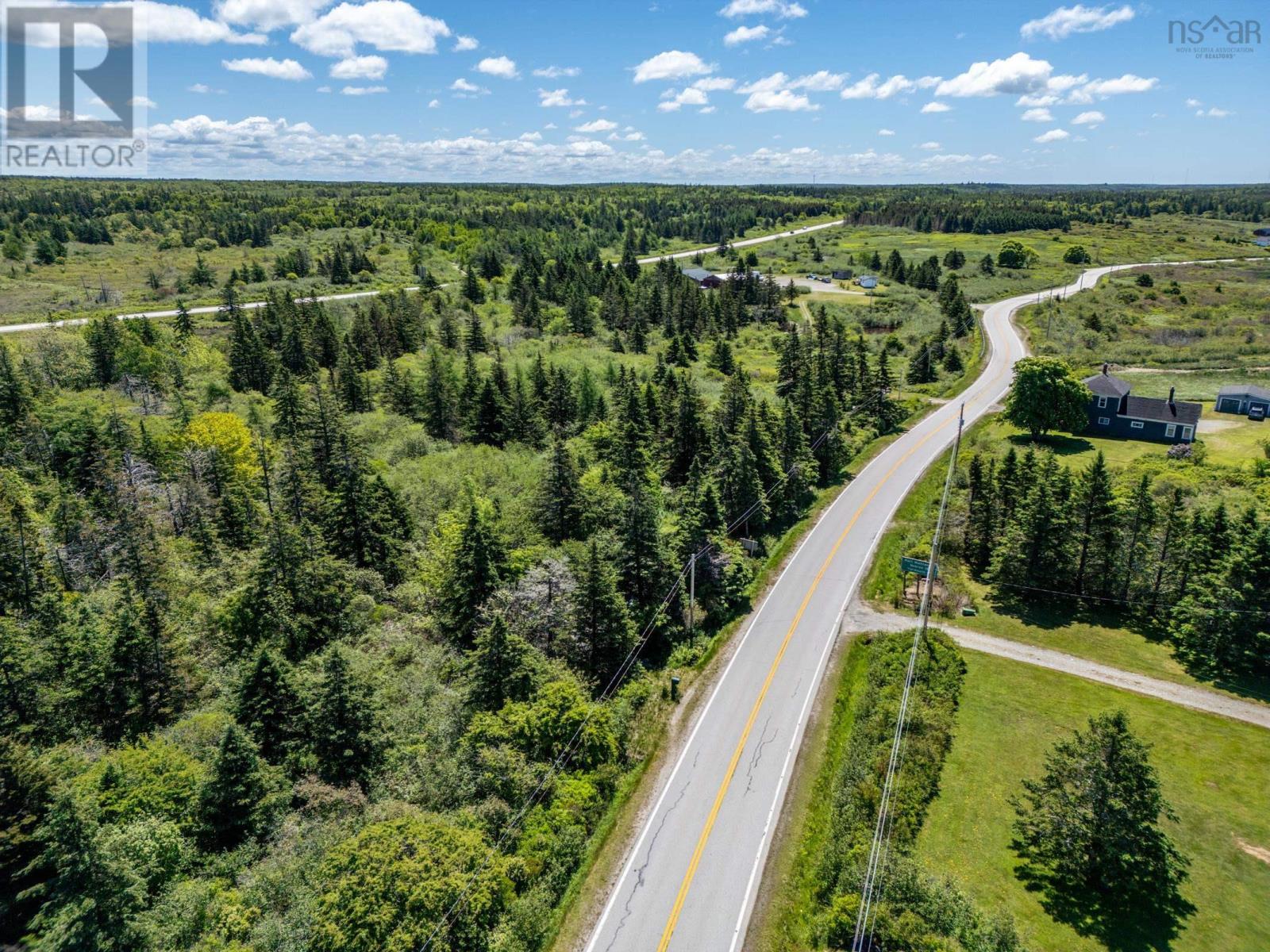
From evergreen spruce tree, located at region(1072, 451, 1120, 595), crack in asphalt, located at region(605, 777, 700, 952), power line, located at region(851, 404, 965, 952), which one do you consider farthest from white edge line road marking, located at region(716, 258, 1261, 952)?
evergreen spruce tree, located at region(1072, 451, 1120, 595)

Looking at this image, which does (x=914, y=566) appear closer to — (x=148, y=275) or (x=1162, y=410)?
(x=1162, y=410)

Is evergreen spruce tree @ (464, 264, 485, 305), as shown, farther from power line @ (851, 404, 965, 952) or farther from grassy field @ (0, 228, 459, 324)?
power line @ (851, 404, 965, 952)

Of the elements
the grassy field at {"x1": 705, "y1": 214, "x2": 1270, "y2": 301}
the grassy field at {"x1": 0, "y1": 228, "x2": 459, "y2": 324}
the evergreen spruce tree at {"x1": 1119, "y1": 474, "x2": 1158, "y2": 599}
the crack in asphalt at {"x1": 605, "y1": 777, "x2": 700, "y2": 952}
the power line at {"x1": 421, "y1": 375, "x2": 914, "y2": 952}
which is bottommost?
the crack in asphalt at {"x1": 605, "y1": 777, "x2": 700, "y2": 952}

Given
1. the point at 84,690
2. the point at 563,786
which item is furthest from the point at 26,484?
the point at 563,786

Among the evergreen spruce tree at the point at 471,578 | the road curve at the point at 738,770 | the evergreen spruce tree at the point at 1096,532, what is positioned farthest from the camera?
the evergreen spruce tree at the point at 1096,532

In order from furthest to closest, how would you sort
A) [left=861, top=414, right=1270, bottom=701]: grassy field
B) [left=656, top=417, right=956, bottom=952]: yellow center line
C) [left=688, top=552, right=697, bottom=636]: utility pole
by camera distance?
[left=688, top=552, right=697, bottom=636]: utility pole < [left=861, top=414, right=1270, bottom=701]: grassy field < [left=656, top=417, right=956, bottom=952]: yellow center line

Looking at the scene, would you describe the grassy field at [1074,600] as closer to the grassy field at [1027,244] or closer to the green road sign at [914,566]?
the green road sign at [914,566]

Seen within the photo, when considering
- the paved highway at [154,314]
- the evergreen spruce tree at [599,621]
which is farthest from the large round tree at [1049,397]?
the paved highway at [154,314]
